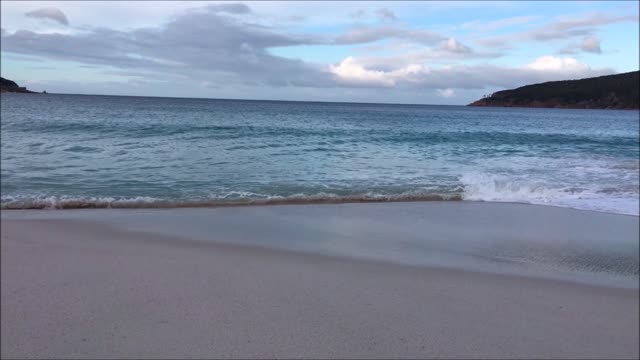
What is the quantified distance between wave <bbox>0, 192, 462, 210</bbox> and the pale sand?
3272 millimetres

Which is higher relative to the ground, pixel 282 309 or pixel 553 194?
pixel 282 309

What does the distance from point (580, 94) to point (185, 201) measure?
13776cm

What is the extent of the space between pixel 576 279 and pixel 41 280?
547 cm

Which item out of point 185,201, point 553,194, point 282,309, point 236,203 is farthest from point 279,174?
point 282,309

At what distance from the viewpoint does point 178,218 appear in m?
8.43

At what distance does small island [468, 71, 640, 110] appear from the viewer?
4761 inches

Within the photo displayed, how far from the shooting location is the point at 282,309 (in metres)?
4.37

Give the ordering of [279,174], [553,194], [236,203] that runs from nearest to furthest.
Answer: [236,203] → [553,194] → [279,174]

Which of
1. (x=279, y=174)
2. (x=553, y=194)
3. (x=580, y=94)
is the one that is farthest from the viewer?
(x=580, y=94)

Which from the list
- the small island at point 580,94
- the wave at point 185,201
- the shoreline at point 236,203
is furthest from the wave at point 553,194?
the small island at point 580,94

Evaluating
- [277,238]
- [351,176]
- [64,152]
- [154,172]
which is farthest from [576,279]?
[64,152]

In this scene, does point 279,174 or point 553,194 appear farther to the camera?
point 279,174

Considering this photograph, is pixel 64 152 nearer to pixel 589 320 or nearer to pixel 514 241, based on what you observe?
pixel 514 241

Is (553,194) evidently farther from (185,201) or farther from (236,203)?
(185,201)
